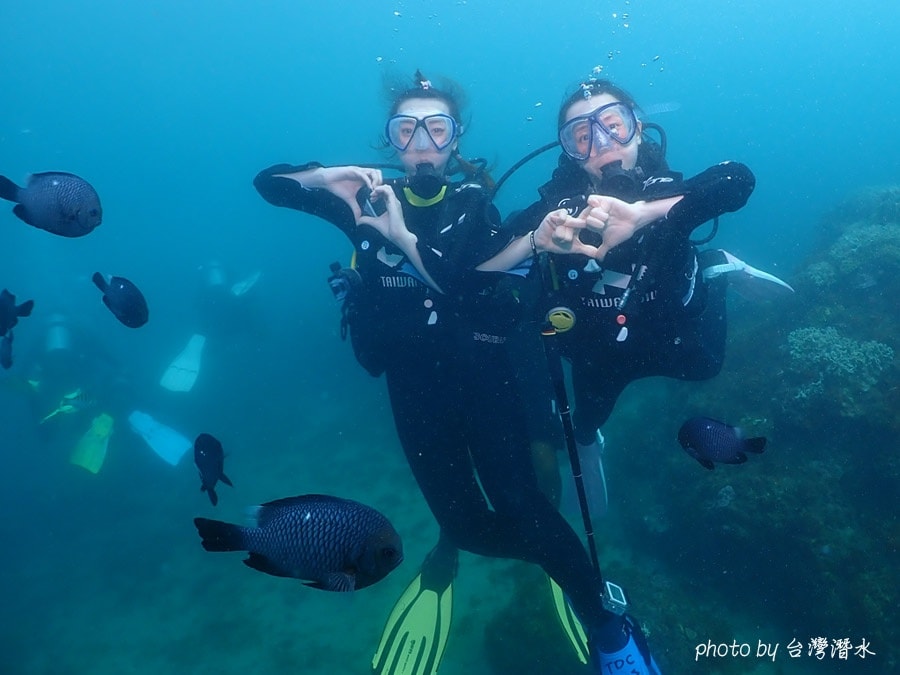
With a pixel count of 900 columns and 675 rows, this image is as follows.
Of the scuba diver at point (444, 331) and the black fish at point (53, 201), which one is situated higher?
the black fish at point (53, 201)

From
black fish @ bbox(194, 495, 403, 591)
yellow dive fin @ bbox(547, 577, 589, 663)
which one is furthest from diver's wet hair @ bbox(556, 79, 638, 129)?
yellow dive fin @ bbox(547, 577, 589, 663)

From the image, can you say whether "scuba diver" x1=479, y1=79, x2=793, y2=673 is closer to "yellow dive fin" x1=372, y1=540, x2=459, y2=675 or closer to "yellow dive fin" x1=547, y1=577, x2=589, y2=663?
"yellow dive fin" x1=547, y1=577, x2=589, y2=663

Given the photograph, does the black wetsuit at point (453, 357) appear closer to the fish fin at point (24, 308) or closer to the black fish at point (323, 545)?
the fish fin at point (24, 308)

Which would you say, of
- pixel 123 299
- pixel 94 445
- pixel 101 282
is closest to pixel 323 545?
pixel 123 299

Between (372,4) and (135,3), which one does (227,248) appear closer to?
(135,3)

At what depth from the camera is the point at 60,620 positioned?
9195 millimetres

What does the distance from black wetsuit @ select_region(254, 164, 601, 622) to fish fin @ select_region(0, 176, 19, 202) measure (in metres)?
2.24

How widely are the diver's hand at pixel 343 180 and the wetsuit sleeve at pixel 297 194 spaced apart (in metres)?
0.08

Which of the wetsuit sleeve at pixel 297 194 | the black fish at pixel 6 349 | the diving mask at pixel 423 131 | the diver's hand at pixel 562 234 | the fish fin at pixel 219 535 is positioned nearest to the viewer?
the fish fin at pixel 219 535

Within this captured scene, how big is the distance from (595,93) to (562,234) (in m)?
2.15

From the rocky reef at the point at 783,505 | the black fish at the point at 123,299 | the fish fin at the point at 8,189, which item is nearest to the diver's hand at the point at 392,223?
the black fish at the point at 123,299

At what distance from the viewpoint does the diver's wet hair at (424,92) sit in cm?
542

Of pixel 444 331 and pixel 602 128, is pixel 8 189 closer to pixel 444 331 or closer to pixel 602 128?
pixel 444 331

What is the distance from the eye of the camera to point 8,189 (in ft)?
8.96
